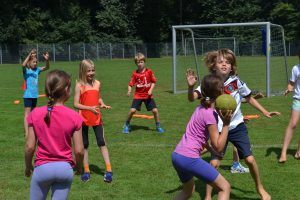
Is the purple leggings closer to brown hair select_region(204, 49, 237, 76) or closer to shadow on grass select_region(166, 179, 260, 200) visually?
brown hair select_region(204, 49, 237, 76)

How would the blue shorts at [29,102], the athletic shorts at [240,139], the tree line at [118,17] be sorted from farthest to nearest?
the tree line at [118,17] < the blue shorts at [29,102] < the athletic shorts at [240,139]

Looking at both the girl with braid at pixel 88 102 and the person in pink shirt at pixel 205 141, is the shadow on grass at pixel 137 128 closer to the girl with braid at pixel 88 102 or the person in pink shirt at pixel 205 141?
the girl with braid at pixel 88 102

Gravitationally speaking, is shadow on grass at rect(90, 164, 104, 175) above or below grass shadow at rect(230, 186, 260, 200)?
above

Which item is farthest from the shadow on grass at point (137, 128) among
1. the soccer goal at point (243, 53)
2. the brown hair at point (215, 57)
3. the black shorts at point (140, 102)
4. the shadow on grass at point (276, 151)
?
the brown hair at point (215, 57)

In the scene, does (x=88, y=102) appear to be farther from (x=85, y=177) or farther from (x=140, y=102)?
(x=140, y=102)

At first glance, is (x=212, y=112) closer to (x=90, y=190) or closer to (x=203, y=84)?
(x=203, y=84)

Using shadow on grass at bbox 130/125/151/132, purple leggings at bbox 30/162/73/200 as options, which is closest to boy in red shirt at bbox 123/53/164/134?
shadow on grass at bbox 130/125/151/132

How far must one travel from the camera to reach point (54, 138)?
164 inches

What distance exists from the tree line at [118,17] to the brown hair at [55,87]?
167ft

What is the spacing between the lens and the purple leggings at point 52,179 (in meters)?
4.12

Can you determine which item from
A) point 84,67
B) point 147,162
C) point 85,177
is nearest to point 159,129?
point 147,162

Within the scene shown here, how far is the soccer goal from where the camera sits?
60.1 feet

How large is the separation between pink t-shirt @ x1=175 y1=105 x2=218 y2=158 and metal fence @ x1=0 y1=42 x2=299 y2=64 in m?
45.6

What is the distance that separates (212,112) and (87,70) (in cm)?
292
